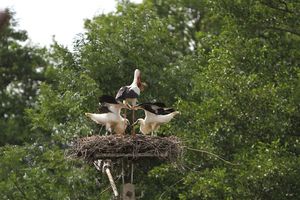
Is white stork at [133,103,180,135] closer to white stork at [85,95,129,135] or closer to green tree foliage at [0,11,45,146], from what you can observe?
white stork at [85,95,129,135]

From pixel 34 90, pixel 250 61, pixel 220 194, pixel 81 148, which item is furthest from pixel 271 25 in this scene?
pixel 34 90

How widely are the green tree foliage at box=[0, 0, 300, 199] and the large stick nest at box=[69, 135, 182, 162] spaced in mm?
2834

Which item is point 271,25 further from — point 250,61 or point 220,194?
point 220,194

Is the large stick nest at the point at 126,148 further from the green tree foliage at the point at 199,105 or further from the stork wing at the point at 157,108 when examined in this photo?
the green tree foliage at the point at 199,105

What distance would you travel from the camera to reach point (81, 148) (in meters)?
9.41

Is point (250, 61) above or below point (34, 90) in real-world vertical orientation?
above

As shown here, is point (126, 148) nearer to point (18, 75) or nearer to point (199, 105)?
point (199, 105)

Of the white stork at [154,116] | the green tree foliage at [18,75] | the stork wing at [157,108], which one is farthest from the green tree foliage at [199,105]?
the green tree foliage at [18,75]

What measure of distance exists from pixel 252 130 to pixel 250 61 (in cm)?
174

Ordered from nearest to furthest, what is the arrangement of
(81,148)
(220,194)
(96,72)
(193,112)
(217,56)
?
(81,148)
(220,194)
(193,112)
(217,56)
(96,72)

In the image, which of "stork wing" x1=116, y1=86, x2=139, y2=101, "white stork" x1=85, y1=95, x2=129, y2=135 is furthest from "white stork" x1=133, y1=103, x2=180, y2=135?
"white stork" x1=85, y1=95, x2=129, y2=135

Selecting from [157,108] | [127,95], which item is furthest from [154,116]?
[127,95]

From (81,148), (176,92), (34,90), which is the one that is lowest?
(34,90)

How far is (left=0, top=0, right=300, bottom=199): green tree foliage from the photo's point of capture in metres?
14.8
